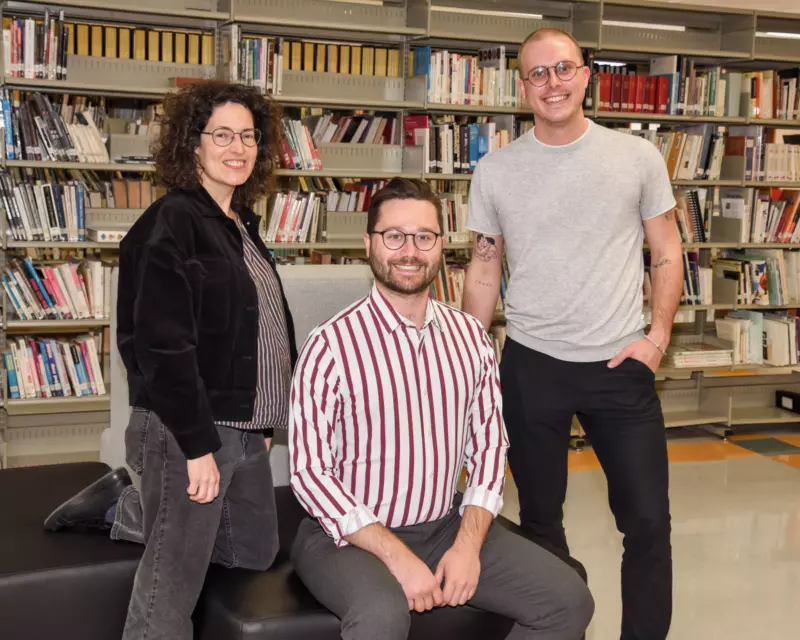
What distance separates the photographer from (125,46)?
477 cm

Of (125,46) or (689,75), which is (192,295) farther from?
(689,75)

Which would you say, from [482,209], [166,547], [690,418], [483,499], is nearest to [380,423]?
[483,499]

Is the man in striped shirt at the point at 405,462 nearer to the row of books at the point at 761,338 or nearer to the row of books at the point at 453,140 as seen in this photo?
the row of books at the point at 453,140

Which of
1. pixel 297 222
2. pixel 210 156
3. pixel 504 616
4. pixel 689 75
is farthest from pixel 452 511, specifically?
pixel 689 75

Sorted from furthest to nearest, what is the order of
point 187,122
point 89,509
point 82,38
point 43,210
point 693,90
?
point 693,90 < point 82,38 < point 43,210 < point 89,509 < point 187,122

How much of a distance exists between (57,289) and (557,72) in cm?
303

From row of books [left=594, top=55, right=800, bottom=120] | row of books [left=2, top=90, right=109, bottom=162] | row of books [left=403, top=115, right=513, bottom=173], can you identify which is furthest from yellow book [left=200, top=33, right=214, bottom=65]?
row of books [left=594, top=55, right=800, bottom=120]

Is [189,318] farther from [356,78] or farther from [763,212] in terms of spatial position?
[763,212]

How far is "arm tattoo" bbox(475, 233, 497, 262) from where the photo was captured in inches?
104

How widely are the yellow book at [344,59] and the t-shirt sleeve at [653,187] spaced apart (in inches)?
112

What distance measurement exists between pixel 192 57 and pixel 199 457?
11.0 ft

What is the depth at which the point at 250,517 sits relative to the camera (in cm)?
228

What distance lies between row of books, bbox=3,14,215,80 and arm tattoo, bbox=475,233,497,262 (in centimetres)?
272

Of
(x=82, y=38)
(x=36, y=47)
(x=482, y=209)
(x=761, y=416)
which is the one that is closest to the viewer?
(x=482, y=209)
